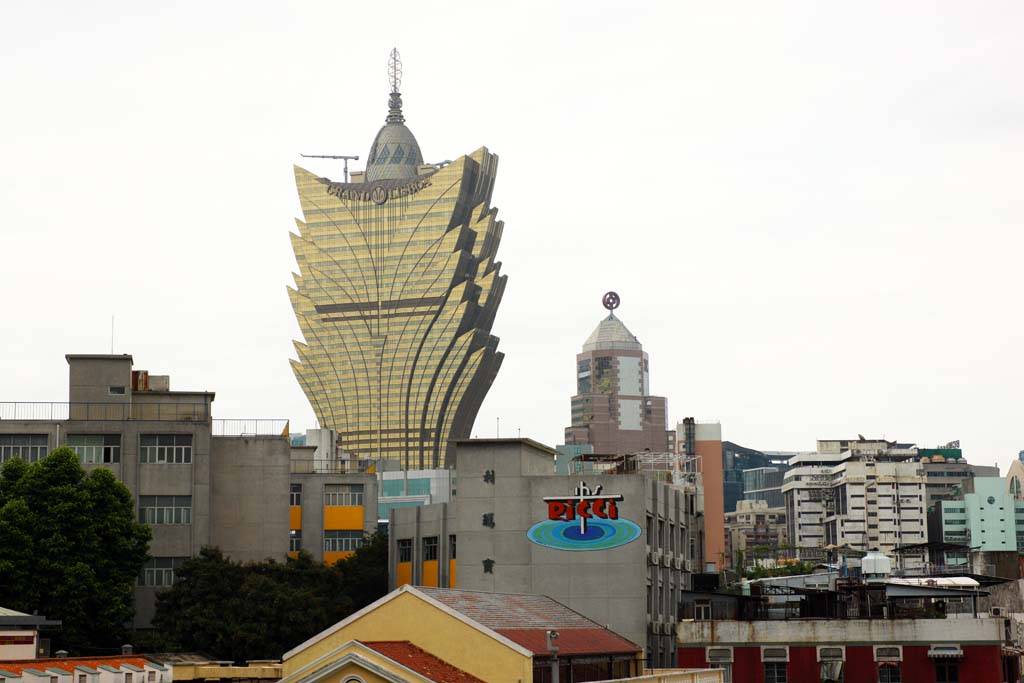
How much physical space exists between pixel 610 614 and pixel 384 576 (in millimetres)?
30582

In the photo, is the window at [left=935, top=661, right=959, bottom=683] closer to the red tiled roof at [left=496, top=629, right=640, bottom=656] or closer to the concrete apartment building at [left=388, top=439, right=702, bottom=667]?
the concrete apartment building at [left=388, top=439, right=702, bottom=667]

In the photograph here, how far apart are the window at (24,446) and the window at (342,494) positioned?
3144cm

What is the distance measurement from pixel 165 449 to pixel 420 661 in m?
58.2

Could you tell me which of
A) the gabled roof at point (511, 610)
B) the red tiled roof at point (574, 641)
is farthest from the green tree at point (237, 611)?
the red tiled roof at point (574, 641)

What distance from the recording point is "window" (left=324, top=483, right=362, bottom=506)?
138 m

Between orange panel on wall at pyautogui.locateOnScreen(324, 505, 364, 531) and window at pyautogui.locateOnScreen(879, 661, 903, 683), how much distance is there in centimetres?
6273

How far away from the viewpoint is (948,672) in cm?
8712

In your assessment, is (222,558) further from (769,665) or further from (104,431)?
(769,665)

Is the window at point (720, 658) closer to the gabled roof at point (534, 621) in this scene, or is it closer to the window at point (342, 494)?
the gabled roof at point (534, 621)

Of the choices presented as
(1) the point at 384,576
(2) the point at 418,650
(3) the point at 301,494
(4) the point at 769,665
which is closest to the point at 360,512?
(3) the point at 301,494

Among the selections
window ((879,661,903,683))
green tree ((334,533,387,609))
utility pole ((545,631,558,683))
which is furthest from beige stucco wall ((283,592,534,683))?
green tree ((334,533,387,609))

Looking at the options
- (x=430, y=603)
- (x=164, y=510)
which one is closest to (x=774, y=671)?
(x=430, y=603)

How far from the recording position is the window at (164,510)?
4471 inches

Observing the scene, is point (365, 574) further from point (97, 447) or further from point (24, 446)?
point (24, 446)
